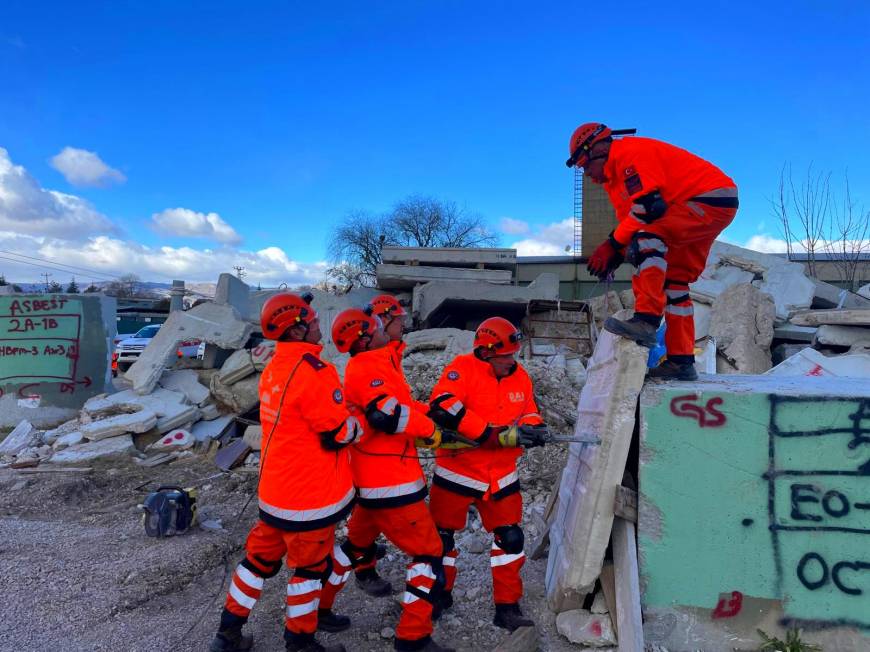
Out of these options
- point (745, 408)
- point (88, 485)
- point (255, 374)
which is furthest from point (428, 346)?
point (745, 408)

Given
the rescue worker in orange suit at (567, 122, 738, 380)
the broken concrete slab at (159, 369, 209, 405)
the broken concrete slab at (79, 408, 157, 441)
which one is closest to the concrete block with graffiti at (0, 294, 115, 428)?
the broken concrete slab at (159, 369, 209, 405)

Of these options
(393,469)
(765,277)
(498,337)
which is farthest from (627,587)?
(765,277)

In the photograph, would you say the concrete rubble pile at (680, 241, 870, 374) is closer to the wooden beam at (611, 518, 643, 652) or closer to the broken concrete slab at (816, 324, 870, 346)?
the broken concrete slab at (816, 324, 870, 346)

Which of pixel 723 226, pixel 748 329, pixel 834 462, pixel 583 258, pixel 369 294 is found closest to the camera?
pixel 834 462

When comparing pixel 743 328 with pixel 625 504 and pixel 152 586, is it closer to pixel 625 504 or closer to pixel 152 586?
pixel 625 504

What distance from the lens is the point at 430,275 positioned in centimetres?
1250

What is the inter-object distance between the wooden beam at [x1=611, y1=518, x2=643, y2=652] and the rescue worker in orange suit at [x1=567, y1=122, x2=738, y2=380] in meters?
0.90

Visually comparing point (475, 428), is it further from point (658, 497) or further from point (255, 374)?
point (255, 374)

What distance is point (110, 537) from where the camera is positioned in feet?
16.8

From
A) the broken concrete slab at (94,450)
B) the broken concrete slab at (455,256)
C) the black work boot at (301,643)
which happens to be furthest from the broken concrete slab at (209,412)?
the black work boot at (301,643)

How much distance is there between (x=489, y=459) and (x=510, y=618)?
3.05 ft

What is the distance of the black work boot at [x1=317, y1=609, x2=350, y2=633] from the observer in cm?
349

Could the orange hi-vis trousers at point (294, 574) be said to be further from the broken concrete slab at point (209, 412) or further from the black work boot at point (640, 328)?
the broken concrete slab at point (209, 412)

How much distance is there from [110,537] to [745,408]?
5130 millimetres
